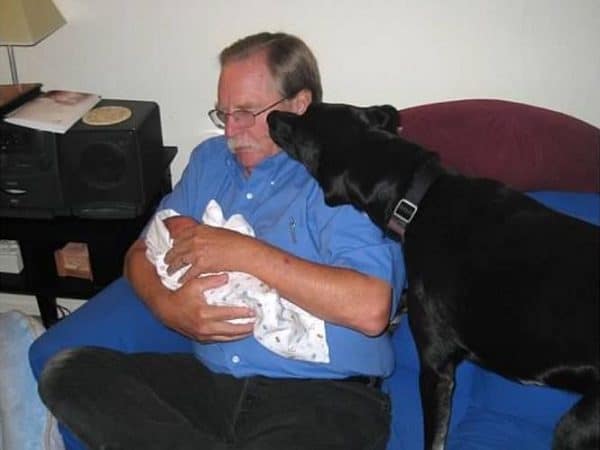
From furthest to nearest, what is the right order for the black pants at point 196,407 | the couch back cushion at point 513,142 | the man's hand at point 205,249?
1. the couch back cushion at point 513,142
2. the man's hand at point 205,249
3. the black pants at point 196,407

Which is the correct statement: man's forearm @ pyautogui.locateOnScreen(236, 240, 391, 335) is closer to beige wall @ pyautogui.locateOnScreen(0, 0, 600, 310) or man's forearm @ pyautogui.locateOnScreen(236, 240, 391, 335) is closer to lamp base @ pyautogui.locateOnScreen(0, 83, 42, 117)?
beige wall @ pyautogui.locateOnScreen(0, 0, 600, 310)

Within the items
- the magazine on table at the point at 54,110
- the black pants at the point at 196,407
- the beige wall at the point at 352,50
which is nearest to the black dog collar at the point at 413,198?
the black pants at the point at 196,407

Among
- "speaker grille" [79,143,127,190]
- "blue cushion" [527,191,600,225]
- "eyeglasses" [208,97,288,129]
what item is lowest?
"speaker grille" [79,143,127,190]

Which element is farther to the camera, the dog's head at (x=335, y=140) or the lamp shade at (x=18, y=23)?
the lamp shade at (x=18, y=23)

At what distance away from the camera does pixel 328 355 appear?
56.1 inches

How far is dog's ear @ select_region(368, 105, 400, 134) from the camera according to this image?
1.51 meters

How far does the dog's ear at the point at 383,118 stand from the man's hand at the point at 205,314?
0.46 m

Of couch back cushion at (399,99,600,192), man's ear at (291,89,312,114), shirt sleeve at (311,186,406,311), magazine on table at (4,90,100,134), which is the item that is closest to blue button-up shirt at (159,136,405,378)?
shirt sleeve at (311,186,406,311)

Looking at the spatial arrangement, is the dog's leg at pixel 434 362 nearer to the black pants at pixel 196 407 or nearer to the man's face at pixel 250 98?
the black pants at pixel 196 407

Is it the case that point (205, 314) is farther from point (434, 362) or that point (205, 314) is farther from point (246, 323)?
point (434, 362)

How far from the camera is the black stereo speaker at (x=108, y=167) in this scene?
2014mm

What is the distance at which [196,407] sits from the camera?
1445mm

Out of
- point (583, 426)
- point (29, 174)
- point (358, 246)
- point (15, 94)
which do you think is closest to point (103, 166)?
point (29, 174)

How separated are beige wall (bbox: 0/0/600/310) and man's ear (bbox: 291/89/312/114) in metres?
0.57
